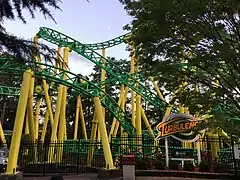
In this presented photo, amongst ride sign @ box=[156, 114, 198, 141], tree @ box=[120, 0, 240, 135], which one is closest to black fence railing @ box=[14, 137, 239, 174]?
ride sign @ box=[156, 114, 198, 141]

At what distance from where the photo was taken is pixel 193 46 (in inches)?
334

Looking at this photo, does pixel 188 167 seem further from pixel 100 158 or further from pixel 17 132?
pixel 17 132

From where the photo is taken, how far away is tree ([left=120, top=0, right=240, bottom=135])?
743 centimetres

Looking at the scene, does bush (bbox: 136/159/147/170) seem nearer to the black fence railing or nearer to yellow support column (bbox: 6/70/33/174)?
the black fence railing

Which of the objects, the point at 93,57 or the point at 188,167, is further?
the point at 93,57

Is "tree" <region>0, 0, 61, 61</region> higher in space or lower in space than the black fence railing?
higher

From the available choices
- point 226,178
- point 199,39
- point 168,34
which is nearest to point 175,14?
point 168,34

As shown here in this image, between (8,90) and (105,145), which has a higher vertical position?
(8,90)

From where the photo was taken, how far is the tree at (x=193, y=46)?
24.4 feet

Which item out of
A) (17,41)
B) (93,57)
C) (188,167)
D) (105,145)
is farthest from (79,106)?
(17,41)

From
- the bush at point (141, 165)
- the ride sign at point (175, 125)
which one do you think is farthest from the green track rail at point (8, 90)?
the bush at point (141, 165)

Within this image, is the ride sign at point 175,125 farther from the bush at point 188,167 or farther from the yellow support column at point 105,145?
the yellow support column at point 105,145

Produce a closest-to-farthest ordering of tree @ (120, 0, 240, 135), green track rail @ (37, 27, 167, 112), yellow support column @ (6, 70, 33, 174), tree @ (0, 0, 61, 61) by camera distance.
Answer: tree @ (0, 0, 61, 61), tree @ (120, 0, 240, 135), yellow support column @ (6, 70, 33, 174), green track rail @ (37, 27, 167, 112)

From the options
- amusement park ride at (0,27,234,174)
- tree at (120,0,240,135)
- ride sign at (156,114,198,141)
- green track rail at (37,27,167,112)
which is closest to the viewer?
tree at (120,0,240,135)
